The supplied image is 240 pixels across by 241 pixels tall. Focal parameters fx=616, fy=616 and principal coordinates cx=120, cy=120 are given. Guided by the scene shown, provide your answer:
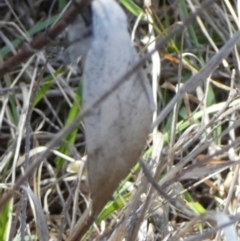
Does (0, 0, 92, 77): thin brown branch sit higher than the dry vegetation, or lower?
higher

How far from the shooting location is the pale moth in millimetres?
501

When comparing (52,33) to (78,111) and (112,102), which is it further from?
(78,111)

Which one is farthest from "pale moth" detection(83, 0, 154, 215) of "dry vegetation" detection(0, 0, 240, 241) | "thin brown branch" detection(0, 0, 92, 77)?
"dry vegetation" detection(0, 0, 240, 241)

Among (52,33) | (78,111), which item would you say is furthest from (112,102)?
(78,111)

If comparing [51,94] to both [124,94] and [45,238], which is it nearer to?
[45,238]

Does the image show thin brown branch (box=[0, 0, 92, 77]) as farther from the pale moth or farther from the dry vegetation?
the dry vegetation

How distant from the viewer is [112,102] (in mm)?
522

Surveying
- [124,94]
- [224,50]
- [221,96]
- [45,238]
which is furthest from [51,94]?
[124,94]

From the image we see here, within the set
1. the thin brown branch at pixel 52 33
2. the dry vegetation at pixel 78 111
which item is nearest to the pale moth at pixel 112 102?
A: the thin brown branch at pixel 52 33

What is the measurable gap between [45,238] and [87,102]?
1.07 feet

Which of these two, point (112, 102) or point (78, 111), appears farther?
point (78, 111)

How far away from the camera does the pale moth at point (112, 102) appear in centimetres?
50

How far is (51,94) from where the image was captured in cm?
141

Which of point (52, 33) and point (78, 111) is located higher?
point (52, 33)
